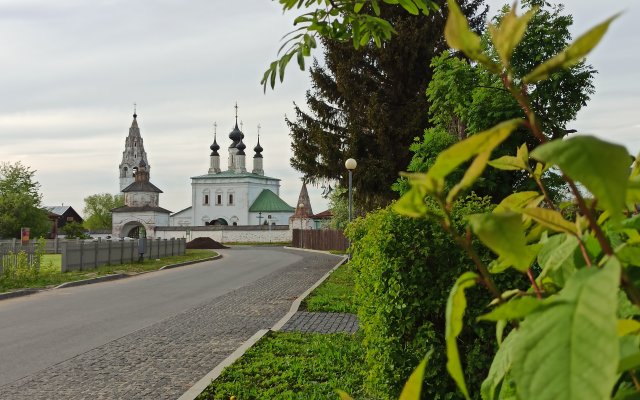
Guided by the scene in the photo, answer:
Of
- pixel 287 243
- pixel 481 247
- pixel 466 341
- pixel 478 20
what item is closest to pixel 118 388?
pixel 466 341

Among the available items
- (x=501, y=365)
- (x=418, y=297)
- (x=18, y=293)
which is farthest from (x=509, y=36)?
(x=18, y=293)

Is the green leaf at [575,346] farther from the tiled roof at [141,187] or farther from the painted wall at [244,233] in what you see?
the tiled roof at [141,187]

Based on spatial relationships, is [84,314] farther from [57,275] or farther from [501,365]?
[501,365]

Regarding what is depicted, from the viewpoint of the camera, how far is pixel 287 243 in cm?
7531

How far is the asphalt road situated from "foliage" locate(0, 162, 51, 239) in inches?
1430

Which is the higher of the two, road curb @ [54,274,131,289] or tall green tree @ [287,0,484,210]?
tall green tree @ [287,0,484,210]

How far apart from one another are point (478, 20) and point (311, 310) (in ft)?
64.5

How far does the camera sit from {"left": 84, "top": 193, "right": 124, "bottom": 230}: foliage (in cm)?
11775

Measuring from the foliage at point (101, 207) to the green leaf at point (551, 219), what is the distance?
12338cm

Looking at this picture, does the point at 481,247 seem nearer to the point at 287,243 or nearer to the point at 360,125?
the point at 360,125

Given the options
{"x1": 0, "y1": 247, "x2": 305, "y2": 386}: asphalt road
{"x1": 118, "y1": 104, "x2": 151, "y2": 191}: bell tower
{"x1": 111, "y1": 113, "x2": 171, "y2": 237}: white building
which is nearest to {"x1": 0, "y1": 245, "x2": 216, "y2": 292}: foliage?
{"x1": 0, "y1": 247, "x2": 305, "y2": 386}: asphalt road

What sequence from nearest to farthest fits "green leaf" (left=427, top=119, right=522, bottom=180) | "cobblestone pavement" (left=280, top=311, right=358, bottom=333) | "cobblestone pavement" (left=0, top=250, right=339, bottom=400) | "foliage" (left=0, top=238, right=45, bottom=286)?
1. "green leaf" (left=427, top=119, right=522, bottom=180)
2. "cobblestone pavement" (left=0, top=250, right=339, bottom=400)
3. "cobblestone pavement" (left=280, top=311, right=358, bottom=333)
4. "foliage" (left=0, top=238, right=45, bottom=286)

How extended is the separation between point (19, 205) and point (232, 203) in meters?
46.5

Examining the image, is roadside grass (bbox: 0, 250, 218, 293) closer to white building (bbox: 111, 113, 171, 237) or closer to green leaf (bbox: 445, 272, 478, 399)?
green leaf (bbox: 445, 272, 478, 399)
